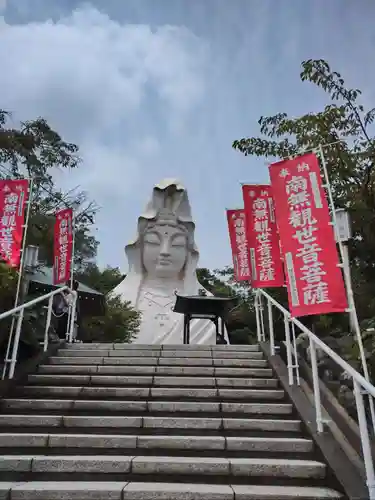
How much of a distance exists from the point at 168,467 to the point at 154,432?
642 mm

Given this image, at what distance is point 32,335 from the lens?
223 inches

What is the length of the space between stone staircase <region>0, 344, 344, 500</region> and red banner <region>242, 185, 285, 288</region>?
1.19 meters

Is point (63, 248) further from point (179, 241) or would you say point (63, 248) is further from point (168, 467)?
point (168, 467)

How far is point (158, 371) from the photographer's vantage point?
5168 millimetres

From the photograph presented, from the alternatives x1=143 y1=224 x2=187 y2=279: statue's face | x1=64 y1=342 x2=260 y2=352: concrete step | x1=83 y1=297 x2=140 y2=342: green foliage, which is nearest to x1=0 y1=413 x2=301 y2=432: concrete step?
x1=64 y1=342 x2=260 y2=352: concrete step

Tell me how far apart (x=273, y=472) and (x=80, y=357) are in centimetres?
316

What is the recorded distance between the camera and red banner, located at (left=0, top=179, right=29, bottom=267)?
19.3 ft

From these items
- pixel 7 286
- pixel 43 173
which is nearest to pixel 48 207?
pixel 43 173

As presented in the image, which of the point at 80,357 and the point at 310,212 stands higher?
the point at 310,212

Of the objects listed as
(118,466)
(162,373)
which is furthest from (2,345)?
(118,466)

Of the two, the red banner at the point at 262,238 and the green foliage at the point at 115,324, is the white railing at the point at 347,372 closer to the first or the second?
the red banner at the point at 262,238

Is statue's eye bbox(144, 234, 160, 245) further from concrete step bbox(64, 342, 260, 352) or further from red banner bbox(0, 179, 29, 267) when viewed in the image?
concrete step bbox(64, 342, 260, 352)

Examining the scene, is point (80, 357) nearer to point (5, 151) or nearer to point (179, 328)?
point (179, 328)

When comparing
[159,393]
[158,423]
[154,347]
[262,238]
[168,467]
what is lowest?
[168,467]
